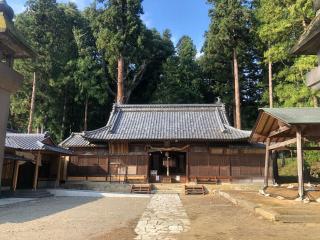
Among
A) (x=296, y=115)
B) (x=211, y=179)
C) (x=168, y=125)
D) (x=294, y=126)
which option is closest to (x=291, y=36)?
(x=168, y=125)

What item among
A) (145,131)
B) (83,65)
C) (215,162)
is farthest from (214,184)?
(83,65)

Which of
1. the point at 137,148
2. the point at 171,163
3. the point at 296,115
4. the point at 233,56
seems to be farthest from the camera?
the point at 233,56

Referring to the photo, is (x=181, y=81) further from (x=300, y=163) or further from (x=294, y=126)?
(x=300, y=163)

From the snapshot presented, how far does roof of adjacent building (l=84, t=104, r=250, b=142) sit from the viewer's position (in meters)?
24.4

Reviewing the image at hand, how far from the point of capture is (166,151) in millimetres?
25406

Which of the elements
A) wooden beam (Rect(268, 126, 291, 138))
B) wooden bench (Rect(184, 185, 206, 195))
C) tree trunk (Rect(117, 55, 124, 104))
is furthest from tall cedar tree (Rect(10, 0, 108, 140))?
wooden beam (Rect(268, 126, 291, 138))

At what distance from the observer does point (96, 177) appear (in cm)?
2508

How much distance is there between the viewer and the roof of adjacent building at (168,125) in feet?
80.2

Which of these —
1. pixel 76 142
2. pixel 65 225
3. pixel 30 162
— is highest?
pixel 76 142

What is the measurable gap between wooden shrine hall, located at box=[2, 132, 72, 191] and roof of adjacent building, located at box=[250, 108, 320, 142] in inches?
499

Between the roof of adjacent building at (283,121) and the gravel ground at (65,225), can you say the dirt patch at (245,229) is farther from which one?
the roof of adjacent building at (283,121)

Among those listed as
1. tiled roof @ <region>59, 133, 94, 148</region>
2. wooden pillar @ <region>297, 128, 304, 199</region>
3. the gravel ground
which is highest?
tiled roof @ <region>59, 133, 94, 148</region>

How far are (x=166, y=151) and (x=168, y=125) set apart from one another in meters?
2.39

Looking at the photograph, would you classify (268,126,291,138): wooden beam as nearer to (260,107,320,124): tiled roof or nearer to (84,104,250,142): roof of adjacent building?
(260,107,320,124): tiled roof
